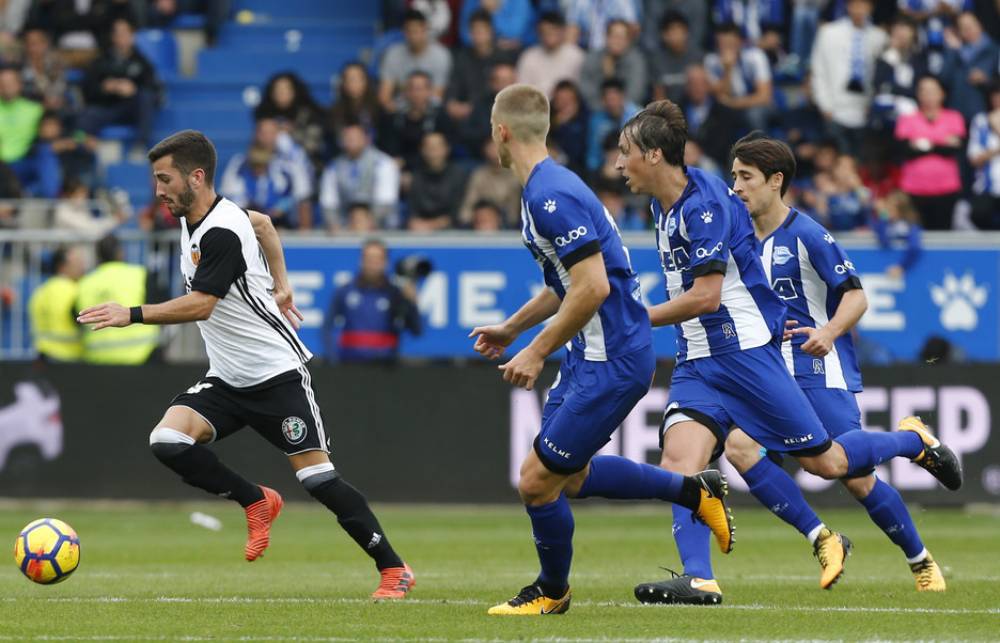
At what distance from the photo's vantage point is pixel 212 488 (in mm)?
9703

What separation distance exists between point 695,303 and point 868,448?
1.58 meters

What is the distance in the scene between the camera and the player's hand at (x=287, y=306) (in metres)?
9.79

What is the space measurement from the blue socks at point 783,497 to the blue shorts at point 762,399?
0.43 meters

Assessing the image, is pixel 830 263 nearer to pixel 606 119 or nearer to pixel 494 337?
pixel 494 337

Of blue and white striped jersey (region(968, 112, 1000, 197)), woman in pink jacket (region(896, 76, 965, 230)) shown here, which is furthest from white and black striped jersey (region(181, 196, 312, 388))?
blue and white striped jersey (region(968, 112, 1000, 197))

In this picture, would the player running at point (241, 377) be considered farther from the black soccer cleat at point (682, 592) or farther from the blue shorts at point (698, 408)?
the blue shorts at point (698, 408)

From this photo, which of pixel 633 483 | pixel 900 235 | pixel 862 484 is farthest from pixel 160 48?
pixel 633 483

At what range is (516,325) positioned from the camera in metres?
8.55

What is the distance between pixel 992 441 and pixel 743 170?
7.56m

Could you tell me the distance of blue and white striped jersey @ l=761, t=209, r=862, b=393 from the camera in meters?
10.1

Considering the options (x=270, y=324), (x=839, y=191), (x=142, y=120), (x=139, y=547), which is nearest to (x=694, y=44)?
(x=839, y=191)

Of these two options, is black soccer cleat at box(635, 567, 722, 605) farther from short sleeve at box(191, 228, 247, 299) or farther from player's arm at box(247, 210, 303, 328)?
short sleeve at box(191, 228, 247, 299)

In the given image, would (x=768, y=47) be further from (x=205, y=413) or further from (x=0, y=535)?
(x=205, y=413)

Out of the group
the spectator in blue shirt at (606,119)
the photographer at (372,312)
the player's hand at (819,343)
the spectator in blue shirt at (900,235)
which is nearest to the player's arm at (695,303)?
the player's hand at (819,343)
